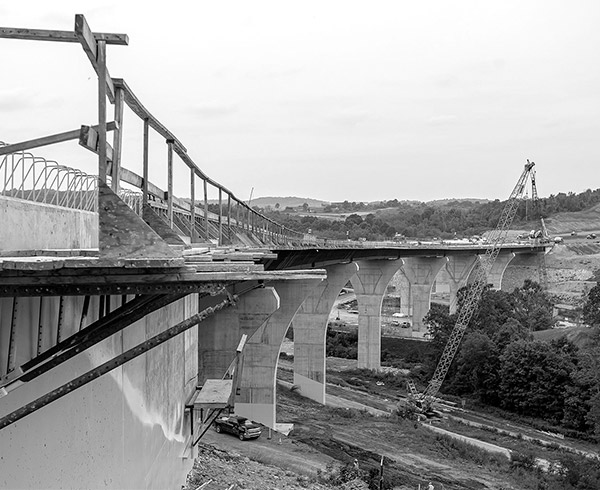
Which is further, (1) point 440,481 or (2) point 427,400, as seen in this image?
(2) point 427,400

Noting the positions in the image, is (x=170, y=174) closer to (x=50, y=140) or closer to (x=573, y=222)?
(x=50, y=140)

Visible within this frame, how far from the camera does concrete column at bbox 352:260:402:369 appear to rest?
222 feet

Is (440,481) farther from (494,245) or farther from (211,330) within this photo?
(494,245)

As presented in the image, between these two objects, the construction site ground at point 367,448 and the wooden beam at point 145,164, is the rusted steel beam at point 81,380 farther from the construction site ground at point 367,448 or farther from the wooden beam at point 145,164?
the construction site ground at point 367,448

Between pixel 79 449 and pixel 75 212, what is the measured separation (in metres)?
2.57

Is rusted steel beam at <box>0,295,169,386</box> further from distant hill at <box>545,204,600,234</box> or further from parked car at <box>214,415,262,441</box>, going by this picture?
distant hill at <box>545,204,600,234</box>

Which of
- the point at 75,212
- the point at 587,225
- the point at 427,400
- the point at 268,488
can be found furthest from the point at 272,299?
the point at 587,225

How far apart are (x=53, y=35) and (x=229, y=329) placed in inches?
783

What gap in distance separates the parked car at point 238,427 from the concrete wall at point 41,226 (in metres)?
A: 22.4

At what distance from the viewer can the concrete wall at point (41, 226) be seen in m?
6.05

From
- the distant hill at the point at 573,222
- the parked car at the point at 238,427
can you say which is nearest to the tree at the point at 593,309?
the parked car at the point at 238,427

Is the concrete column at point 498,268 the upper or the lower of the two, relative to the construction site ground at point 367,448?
upper

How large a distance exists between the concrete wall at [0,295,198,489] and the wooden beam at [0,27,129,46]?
90.2 inches

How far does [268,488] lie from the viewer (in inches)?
849
